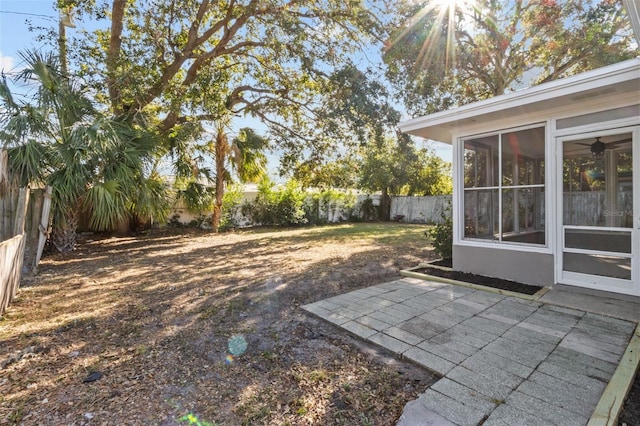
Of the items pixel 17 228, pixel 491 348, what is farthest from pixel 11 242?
pixel 491 348

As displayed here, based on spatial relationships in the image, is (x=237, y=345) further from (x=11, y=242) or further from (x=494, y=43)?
(x=494, y=43)

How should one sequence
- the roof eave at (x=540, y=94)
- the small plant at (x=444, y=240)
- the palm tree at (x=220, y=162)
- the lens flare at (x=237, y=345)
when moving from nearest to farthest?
1. the lens flare at (x=237, y=345)
2. the roof eave at (x=540, y=94)
3. the small plant at (x=444, y=240)
4. the palm tree at (x=220, y=162)

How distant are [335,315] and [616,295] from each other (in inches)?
136

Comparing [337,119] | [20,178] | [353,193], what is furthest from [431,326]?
[353,193]

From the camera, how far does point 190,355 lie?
2674 millimetres

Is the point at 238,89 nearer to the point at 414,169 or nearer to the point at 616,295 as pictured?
the point at 616,295

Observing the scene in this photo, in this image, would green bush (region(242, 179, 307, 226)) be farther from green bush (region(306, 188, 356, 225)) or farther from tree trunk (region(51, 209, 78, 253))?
tree trunk (region(51, 209, 78, 253))

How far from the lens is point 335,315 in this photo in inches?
138

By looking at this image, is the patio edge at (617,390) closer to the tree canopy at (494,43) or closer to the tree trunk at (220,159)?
the tree canopy at (494,43)

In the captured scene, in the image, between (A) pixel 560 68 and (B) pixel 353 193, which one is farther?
(B) pixel 353 193

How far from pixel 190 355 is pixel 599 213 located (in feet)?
16.4

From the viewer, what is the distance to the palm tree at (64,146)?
5.61 metres

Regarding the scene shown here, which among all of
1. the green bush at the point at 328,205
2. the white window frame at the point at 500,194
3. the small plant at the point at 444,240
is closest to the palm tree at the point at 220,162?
the green bush at the point at 328,205

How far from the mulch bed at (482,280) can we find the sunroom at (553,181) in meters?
0.14
